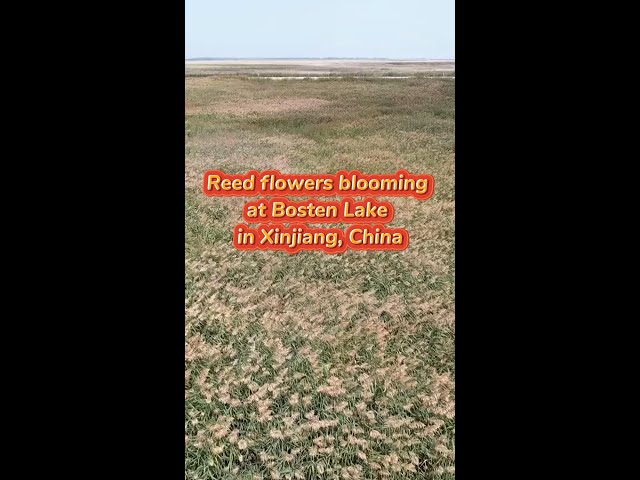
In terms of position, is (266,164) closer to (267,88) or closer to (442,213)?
(267,88)

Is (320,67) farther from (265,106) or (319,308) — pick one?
(319,308)

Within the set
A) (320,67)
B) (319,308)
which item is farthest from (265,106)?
(319,308)

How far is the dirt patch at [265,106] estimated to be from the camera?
362 cm

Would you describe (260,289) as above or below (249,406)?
above

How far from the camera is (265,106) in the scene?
368 cm

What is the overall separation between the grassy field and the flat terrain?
0.06 metres

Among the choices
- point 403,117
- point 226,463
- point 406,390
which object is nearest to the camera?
point 226,463

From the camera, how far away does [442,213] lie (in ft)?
11.0

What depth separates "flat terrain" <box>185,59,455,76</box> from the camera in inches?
138

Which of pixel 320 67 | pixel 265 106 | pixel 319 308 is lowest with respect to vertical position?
pixel 319 308

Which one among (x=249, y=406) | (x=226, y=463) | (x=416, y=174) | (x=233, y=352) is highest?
(x=416, y=174)

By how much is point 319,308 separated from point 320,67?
146cm

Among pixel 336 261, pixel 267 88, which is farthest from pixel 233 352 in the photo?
pixel 267 88

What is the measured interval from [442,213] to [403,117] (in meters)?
0.69
